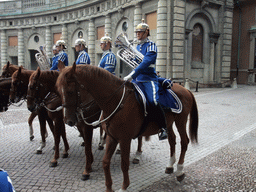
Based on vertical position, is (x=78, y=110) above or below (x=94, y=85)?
below

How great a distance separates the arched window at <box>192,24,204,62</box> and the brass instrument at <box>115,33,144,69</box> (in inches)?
679

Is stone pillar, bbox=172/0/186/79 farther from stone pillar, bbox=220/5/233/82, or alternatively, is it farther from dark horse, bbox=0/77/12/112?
dark horse, bbox=0/77/12/112

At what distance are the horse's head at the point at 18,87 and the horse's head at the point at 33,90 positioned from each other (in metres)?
0.58

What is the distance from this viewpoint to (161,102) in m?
4.16

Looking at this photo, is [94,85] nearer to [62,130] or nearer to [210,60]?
[62,130]

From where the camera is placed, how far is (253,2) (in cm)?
2384

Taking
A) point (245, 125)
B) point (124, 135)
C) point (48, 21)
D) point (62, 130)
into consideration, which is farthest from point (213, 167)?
point (48, 21)

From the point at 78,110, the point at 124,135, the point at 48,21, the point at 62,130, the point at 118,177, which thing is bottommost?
the point at 118,177

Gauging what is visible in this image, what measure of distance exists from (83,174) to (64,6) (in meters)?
29.4

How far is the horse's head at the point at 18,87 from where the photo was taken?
537cm

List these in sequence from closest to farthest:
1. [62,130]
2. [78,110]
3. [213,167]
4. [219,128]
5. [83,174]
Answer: [78,110], [83,174], [213,167], [62,130], [219,128]

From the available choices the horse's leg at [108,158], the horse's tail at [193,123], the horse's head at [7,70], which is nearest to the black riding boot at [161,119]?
the horse's leg at [108,158]

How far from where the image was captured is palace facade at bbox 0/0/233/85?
1828 cm

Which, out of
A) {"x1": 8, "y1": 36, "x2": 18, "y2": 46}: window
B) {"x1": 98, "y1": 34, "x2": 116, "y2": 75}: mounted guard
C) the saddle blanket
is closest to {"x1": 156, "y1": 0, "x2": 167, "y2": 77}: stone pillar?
{"x1": 98, "y1": 34, "x2": 116, "y2": 75}: mounted guard
